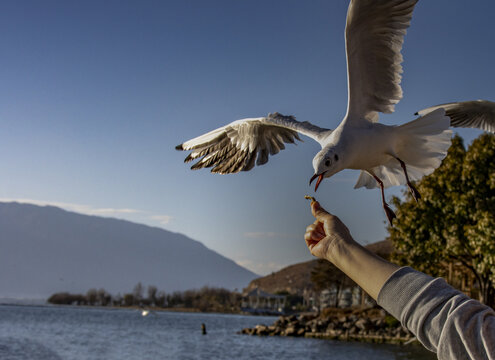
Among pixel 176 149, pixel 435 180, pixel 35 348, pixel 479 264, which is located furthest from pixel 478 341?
pixel 35 348

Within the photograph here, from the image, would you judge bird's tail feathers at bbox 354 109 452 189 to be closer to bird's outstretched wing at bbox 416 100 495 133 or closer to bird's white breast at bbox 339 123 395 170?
bird's white breast at bbox 339 123 395 170

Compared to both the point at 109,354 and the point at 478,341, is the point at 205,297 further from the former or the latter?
the point at 478,341

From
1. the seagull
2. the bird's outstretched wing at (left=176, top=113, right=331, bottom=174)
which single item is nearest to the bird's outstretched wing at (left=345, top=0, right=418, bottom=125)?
the seagull

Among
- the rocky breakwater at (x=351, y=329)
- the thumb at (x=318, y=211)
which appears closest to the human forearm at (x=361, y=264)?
the thumb at (x=318, y=211)

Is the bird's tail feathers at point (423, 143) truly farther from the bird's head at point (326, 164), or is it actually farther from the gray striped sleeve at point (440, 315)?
the gray striped sleeve at point (440, 315)

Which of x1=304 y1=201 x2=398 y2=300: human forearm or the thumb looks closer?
x1=304 y1=201 x2=398 y2=300: human forearm

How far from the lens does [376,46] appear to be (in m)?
3.96

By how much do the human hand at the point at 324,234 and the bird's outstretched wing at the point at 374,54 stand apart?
7.21 feet

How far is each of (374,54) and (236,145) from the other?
1.20 meters

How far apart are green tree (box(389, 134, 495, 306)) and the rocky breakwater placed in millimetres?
10968

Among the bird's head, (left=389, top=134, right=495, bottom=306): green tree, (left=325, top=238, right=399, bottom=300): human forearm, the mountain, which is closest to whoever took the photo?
(left=325, top=238, right=399, bottom=300): human forearm

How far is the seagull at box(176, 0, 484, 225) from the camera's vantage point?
3.39 metres

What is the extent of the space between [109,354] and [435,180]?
20.1 m

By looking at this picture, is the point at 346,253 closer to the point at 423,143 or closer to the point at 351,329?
the point at 423,143
